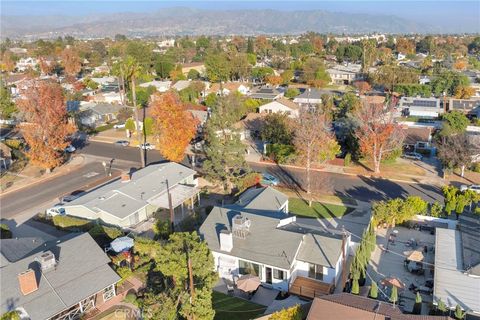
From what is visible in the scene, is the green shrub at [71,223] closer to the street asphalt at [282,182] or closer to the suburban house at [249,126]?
the street asphalt at [282,182]

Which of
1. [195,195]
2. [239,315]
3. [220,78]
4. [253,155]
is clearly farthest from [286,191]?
[220,78]

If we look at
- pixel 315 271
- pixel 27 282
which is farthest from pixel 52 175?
pixel 315 271

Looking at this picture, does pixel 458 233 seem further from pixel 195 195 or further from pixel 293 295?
pixel 195 195

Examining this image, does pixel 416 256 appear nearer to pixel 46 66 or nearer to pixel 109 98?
pixel 109 98

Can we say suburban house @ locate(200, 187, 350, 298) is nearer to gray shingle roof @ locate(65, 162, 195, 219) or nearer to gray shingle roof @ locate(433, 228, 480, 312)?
gray shingle roof @ locate(433, 228, 480, 312)

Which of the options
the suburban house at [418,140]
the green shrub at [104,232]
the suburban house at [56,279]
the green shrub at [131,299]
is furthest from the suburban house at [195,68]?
the green shrub at [131,299]

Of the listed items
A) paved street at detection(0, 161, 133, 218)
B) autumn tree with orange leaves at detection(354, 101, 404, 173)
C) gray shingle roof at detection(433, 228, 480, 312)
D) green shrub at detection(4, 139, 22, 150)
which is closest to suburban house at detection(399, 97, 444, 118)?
autumn tree with orange leaves at detection(354, 101, 404, 173)
